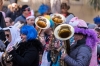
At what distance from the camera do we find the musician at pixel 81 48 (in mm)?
5047

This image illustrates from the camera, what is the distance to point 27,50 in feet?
16.8

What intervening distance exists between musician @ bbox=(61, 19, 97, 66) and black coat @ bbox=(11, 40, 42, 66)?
0.42 metres

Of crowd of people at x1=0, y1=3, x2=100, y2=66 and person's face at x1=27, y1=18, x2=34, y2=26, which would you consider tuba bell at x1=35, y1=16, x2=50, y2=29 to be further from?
person's face at x1=27, y1=18, x2=34, y2=26

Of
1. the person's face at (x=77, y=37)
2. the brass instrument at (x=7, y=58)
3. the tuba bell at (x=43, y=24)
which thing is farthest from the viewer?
the tuba bell at (x=43, y=24)

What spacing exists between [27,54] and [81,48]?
2.70ft

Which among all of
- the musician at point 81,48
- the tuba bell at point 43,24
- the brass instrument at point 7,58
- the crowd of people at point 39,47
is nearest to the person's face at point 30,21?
the tuba bell at point 43,24

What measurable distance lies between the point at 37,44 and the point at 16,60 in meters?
0.43

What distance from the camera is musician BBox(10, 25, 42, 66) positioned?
5051 mm

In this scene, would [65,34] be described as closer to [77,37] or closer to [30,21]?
[77,37]

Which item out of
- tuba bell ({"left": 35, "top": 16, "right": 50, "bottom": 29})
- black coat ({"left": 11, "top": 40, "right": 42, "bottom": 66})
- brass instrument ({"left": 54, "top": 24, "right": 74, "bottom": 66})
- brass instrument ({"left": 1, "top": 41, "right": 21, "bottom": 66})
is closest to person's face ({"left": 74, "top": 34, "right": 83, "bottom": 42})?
brass instrument ({"left": 54, "top": 24, "right": 74, "bottom": 66})

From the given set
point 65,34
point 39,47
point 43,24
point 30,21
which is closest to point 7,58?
point 39,47

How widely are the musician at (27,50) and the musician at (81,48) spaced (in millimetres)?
425

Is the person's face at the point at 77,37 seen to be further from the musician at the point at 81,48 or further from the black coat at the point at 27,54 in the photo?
the black coat at the point at 27,54

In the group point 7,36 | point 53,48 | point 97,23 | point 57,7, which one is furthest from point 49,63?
point 57,7
